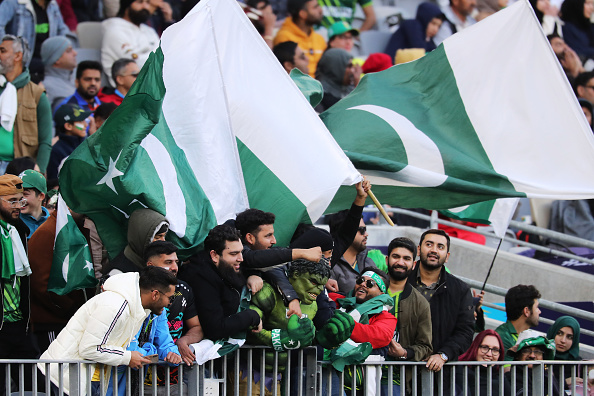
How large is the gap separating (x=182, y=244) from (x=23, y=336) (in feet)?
4.03

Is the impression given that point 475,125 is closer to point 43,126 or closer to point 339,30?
point 43,126

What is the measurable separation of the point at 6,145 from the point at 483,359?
4.85 metres

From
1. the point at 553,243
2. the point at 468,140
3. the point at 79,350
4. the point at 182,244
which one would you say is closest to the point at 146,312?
the point at 79,350

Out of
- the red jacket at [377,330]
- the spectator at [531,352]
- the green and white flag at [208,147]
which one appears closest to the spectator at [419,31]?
the green and white flag at [208,147]

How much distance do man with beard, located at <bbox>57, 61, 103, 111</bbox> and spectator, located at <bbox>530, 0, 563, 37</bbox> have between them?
811 cm

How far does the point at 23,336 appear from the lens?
25.5 ft

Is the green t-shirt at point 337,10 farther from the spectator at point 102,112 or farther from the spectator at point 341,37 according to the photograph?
the spectator at point 102,112

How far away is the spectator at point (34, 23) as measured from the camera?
1228cm

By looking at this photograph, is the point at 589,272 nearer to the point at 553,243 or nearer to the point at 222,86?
the point at 553,243

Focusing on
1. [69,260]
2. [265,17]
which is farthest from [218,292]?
[265,17]

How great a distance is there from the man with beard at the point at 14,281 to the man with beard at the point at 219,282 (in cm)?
111

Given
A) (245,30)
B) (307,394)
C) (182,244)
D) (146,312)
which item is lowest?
(307,394)

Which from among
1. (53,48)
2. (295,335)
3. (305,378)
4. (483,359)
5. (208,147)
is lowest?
Answer: (305,378)

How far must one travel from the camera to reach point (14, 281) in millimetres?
7672
